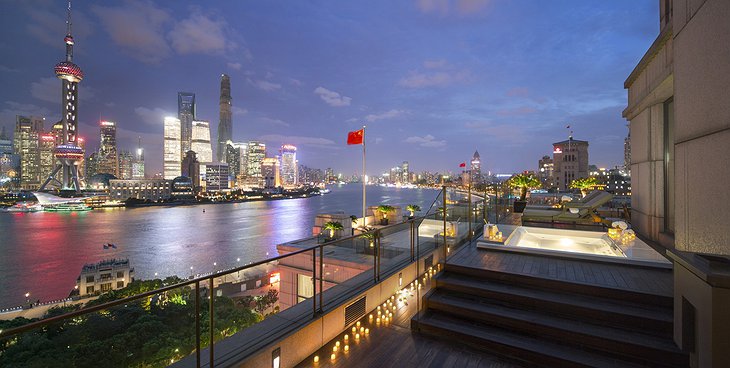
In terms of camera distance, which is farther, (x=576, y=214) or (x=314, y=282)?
(x=576, y=214)

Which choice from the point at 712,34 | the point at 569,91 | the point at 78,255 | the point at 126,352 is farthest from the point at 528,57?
the point at 78,255

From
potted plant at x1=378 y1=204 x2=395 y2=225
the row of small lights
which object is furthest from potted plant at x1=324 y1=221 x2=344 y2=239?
the row of small lights

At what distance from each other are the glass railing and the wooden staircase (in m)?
1.25

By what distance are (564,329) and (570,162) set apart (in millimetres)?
67808

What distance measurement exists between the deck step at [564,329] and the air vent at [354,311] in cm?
95

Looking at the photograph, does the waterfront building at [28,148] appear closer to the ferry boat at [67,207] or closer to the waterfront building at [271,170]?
the ferry boat at [67,207]

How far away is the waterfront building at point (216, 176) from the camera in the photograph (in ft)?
518

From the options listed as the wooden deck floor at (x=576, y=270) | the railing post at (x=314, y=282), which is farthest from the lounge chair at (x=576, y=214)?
the railing post at (x=314, y=282)

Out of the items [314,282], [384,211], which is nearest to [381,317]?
[314,282]

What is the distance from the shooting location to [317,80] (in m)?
156

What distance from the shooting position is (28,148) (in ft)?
465

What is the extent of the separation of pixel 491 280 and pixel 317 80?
163907 mm

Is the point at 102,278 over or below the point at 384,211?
below

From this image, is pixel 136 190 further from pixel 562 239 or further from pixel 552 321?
pixel 552 321
